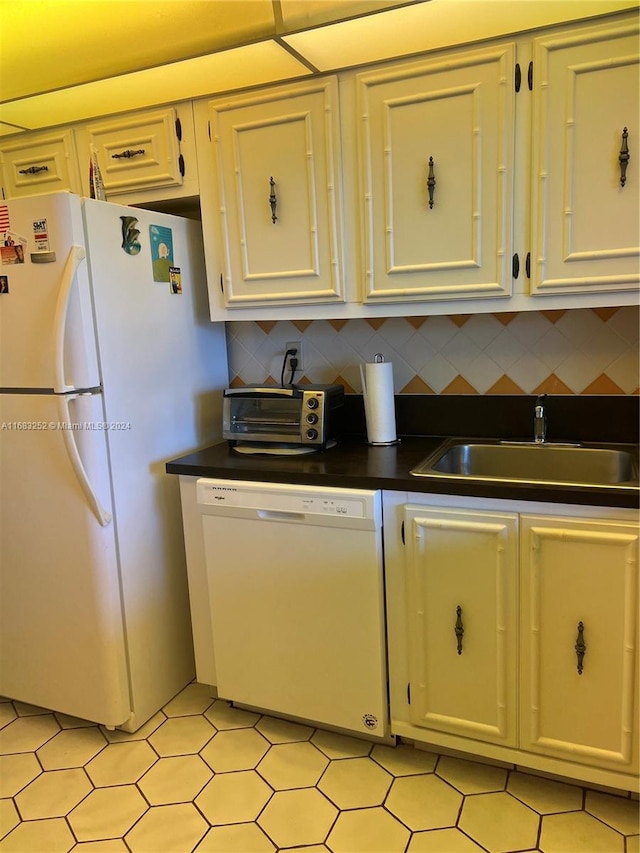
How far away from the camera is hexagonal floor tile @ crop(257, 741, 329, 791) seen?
181cm

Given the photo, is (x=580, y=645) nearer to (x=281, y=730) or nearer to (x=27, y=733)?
(x=281, y=730)

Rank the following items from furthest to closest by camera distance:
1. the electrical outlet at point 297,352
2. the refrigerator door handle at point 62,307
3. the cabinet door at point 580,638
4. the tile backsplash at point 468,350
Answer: the electrical outlet at point 297,352 → the tile backsplash at point 468,350 → the refrigerator door handle at point 62,307 → the cabinet door at point 580,638

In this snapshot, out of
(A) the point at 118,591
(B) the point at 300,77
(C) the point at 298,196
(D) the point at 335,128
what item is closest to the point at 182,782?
(A) the point at 118,591

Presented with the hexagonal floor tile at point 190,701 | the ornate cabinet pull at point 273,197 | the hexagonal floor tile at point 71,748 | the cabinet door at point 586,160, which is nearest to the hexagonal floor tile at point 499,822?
the hexagonal floor tile at point 190,701

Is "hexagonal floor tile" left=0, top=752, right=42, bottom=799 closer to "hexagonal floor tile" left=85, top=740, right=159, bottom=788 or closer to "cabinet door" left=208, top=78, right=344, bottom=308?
"hexagonal floor tile" left=85, top=740, right=159, bottom=788

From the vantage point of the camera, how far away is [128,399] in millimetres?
1986

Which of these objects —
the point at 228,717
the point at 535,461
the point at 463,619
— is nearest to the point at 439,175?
the point at 535,461

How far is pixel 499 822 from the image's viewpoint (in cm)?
163

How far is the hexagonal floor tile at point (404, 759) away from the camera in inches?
72.2

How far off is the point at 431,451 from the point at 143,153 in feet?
4.74

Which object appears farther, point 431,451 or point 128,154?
point 128,154

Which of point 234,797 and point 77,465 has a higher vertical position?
point 77,465

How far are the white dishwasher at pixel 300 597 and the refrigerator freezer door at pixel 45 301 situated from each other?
22.9 inches

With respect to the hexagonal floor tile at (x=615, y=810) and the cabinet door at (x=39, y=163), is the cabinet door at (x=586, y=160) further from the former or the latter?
the cabinet door at (x=39, y=163)
